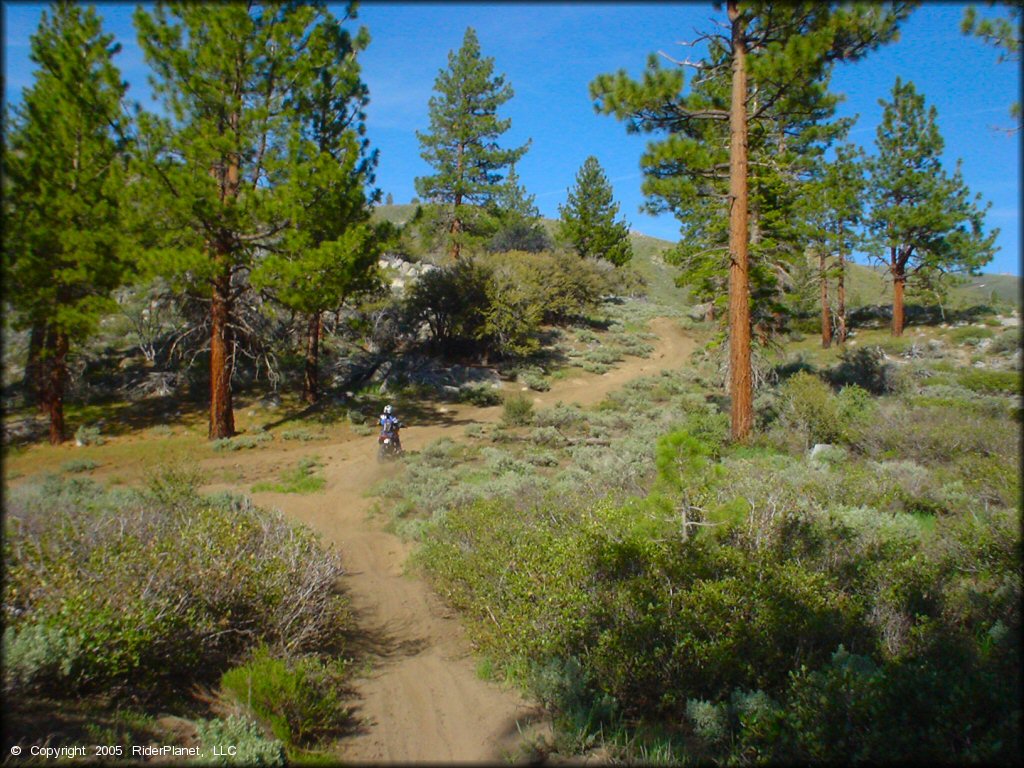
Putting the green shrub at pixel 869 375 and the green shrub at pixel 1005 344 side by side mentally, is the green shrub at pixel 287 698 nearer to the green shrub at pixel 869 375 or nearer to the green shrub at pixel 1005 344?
the green shrub at pixel 869 375

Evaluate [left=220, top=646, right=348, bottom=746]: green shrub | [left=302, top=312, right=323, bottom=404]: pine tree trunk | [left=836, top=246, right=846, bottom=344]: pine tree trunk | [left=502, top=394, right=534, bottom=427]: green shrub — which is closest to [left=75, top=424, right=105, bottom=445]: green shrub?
[left=302, top=312, right=323, bottom=404]: pine tree trunk

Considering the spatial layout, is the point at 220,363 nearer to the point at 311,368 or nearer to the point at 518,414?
the point at 311,368

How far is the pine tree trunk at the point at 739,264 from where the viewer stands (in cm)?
1174

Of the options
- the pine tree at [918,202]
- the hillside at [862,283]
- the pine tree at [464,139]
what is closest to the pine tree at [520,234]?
the hillside at [862,283]

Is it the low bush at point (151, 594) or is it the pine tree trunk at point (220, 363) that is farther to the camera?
the pine tree trunk at point (220, 363)

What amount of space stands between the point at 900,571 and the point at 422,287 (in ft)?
77.1

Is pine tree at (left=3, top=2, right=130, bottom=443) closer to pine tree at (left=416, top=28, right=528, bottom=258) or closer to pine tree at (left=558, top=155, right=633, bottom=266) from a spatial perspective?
pine tree at (left=416, top=28, right=528, bottom=258)

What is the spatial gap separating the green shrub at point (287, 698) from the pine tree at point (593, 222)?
42.5 meters

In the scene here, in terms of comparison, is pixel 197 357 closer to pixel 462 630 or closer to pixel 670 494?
pixel 462 630

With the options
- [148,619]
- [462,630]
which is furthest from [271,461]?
[148,619]

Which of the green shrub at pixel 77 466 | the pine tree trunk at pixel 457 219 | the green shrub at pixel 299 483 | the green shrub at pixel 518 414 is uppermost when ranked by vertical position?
the pine tree trunk at pixel 457 219

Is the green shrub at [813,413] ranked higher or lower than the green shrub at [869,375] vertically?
lower

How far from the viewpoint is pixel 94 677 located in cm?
409

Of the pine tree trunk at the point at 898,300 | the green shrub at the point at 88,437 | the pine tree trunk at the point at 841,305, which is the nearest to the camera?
the green shrub at the point at 88,437
